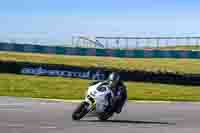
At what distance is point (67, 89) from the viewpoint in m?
28.5

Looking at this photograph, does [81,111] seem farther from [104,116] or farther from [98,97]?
[104,116]

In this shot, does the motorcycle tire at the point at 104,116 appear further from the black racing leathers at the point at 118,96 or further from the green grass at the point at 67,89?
the green grass at the point at 67,89

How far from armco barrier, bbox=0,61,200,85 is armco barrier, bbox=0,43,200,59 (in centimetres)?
1730

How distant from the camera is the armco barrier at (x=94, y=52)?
171ft

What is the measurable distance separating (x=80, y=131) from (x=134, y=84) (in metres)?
19.4

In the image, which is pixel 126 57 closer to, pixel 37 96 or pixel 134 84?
pixel 134 84

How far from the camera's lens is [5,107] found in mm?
17984

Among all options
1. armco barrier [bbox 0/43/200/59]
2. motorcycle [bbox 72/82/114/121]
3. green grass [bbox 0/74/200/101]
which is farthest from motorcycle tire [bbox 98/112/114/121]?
armco barrier [bbox 0/43/200/59]

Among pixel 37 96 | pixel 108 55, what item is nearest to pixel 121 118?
pixel 37 96

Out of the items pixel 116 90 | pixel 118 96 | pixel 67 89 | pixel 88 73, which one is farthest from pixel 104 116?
pixel 88 73

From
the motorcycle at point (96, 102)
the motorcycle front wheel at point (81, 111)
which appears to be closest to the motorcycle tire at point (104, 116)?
the motorcycle at point (96, 102)

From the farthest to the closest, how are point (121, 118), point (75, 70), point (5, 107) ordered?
point (75, 70)
point (5, 107)
point (121, 118)

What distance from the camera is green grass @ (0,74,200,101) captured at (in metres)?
25.7

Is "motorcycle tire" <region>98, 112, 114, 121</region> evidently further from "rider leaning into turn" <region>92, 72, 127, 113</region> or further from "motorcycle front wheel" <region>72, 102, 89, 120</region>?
Result: "motorcycle front wheel" <region>72, 102, 89, 120</region>
